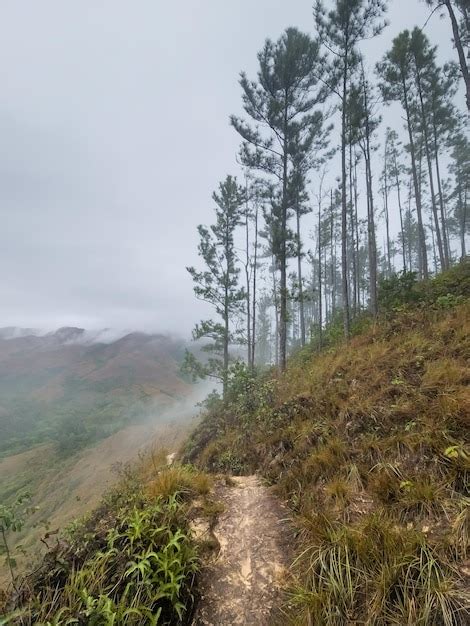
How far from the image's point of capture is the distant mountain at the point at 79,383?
4562 cm

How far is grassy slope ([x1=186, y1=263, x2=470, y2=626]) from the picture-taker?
230 cm

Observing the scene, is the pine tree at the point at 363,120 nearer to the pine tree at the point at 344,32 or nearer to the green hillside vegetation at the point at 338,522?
the pine tree at the point at 344,32

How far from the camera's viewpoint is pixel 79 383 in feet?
256

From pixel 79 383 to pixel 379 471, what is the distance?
8752cm

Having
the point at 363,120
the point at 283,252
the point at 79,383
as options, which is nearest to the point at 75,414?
the point at 79,383

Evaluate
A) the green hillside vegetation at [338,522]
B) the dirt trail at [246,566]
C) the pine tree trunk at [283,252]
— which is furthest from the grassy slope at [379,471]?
the pine tree trunk at [283,252]

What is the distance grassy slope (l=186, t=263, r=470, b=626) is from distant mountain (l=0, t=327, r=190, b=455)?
38195 mm

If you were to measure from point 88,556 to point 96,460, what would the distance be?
2949cm

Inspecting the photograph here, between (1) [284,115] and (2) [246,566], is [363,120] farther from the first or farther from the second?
(2) [246,566]

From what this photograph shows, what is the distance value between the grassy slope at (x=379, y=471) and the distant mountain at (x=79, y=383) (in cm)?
3819

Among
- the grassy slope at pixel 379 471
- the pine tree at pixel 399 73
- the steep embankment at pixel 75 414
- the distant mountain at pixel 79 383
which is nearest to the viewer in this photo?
the grassy slope at pixel 379 471

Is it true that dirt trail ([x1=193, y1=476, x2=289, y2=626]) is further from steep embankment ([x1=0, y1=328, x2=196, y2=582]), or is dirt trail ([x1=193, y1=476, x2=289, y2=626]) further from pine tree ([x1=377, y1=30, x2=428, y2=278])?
pine tree ([x1=377, y1=30, x2=428, y2=278])

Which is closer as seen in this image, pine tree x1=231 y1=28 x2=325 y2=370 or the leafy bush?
the leafy bush

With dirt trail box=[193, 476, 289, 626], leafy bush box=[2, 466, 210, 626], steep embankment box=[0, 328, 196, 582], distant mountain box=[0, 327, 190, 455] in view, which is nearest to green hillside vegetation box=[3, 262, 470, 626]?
leafy bush box=[2, 466, 210, 626]
